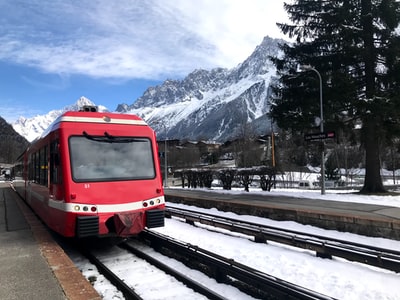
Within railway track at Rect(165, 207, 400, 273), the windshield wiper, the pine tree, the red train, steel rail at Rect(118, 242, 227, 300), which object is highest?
the pine tree

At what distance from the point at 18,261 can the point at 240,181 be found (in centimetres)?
2220

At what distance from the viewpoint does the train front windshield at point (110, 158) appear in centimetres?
890

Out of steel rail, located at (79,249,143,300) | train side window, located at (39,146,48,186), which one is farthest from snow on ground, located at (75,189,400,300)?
train side window, located at (39,146,48,186)

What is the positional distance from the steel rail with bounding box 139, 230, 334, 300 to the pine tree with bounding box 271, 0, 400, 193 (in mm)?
14601

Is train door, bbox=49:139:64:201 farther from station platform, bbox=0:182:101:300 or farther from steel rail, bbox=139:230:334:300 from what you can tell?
steel rail, bbox=139:230:334:300

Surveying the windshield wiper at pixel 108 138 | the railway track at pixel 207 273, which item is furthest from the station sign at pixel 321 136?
the windshield wiper at pixel 108 138

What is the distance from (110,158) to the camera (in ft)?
30.3

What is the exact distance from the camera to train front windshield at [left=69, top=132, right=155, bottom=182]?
8.90m

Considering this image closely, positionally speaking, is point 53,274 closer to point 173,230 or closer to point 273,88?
point 173,230

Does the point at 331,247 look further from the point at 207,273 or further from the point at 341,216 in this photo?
the point at 341,216

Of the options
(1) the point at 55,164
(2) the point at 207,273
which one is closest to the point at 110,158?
(1) the point at 55,164

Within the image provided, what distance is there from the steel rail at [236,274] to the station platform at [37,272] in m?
2.62

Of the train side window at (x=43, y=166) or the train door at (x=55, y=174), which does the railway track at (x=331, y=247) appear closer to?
the train door at (x=55, y=174)

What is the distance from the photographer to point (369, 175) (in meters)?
22.0
